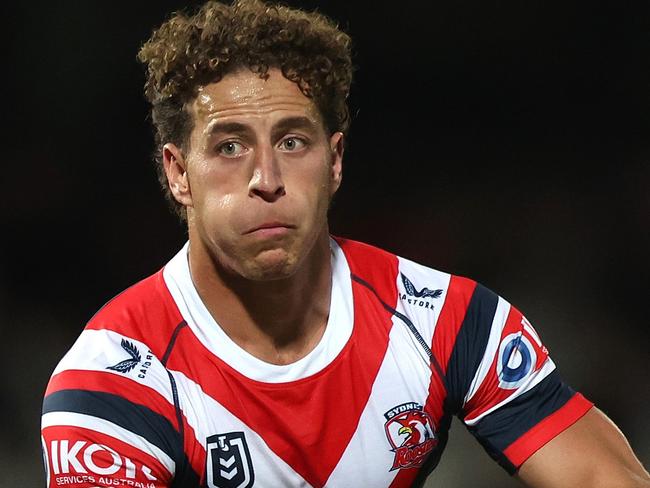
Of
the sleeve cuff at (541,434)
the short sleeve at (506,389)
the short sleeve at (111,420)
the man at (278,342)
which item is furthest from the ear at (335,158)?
the sleeve cuff at (541,434)

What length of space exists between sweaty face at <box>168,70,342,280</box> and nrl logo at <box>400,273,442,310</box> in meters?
0.27

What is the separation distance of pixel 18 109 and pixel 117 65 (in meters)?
0.37

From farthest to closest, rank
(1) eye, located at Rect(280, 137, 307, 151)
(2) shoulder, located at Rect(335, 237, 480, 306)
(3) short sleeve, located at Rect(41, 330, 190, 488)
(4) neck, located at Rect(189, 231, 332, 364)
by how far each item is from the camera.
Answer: (2) shoulder, located at Rect(335, 237, 480, 306)
(4) neck, located at Rect(189, 231, 332, 364)
(1) eye, located at Rect(280, 137, 307, 151)
(3) short sleeve, located at Rect(41, 330, 190, 488)

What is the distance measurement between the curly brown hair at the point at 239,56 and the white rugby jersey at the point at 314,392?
30cm

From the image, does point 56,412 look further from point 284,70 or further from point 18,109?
point 18,109

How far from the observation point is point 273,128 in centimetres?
195

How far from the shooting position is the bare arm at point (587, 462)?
2.04 meters

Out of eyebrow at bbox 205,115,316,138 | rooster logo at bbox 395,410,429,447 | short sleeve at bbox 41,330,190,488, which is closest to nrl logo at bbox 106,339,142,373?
short sleeve at bbox 41,330,190,488

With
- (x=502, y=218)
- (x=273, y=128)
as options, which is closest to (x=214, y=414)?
(x=273, y=128)

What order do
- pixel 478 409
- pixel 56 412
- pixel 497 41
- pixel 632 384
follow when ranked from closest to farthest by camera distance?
pixel 56 412 → pixel 478 409 → pixel 632 384 → pixel 497 41

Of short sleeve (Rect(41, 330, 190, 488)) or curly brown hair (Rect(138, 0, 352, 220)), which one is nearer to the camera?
short sleeve (Rect(41, 330, 190, 488))

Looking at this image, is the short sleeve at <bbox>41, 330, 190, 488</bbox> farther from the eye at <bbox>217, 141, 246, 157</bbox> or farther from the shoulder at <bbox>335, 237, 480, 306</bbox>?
the shoulder at <bbox>335, 237, 480, 306</bbox>

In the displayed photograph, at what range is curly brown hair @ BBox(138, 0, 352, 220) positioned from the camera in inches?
79.1

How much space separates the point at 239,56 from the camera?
2.01m
